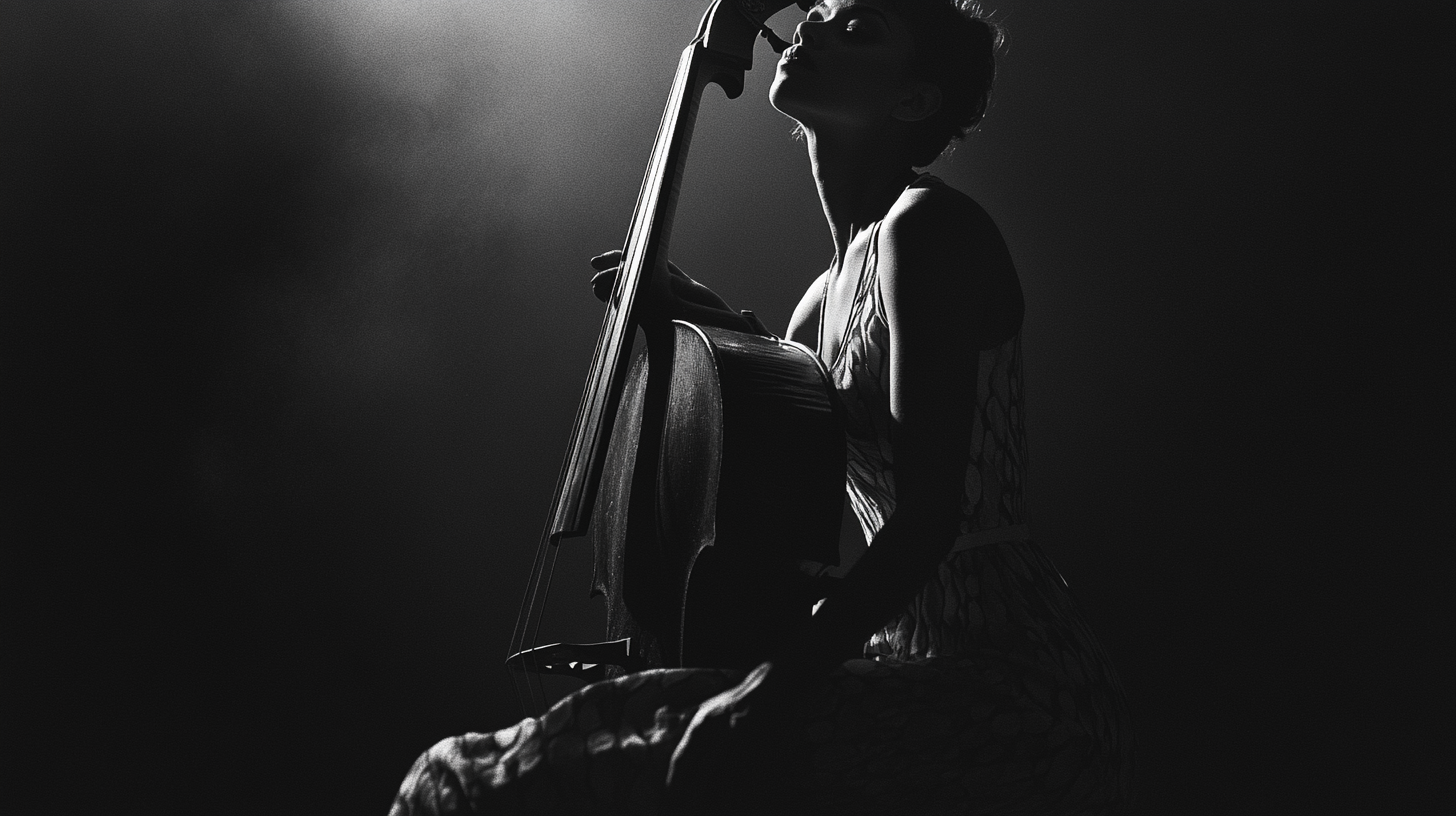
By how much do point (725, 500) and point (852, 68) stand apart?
634 mm

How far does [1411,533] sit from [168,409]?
2472mm

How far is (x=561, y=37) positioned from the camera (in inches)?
116

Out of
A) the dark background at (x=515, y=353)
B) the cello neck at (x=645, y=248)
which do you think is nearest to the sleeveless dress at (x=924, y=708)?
the cello neck at (x=645, y=248)

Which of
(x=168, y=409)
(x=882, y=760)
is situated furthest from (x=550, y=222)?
(x=882, y=760)

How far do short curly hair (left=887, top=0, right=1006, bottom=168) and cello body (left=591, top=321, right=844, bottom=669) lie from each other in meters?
0.45

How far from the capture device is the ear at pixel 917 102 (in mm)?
1416

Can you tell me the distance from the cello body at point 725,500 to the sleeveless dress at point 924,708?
8 cm

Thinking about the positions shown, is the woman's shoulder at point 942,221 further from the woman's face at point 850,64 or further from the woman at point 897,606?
the woman's face at point 850,64

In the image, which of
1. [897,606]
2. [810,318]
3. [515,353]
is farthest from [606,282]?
[515,353]

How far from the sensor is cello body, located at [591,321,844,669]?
1.01m

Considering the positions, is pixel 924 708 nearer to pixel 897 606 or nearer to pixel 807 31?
pixel 897 606

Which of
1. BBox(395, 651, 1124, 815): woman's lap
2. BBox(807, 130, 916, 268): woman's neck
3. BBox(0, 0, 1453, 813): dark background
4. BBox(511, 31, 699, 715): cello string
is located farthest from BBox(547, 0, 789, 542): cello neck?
BBox(0, 0, 1453, 813): dark background

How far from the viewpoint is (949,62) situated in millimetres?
1427

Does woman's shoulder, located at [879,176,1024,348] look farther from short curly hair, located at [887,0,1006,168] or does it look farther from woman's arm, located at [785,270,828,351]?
woman's arm, located at [785,270,828,351]
